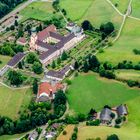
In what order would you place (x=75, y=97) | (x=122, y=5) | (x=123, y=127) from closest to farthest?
(x=123, y=127) → (x=75, y=97) → (x=122, y=5)

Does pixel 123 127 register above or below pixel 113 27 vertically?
below

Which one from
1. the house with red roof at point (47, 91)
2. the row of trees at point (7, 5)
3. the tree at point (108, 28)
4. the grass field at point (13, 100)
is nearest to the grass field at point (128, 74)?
the house with red roof at point (47, 91)

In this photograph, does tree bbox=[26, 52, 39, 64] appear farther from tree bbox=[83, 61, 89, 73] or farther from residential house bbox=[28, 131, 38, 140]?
residential house bbox=[28, 131, 38, 140]

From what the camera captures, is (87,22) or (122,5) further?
(122,5)

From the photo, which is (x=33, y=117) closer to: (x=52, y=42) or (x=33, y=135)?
(x=33, y=135)

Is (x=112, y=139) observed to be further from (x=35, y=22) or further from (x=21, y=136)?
(x=35, y=22)

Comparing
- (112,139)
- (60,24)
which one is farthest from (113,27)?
(112,139)

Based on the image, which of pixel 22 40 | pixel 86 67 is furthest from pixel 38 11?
pixel 86 67
